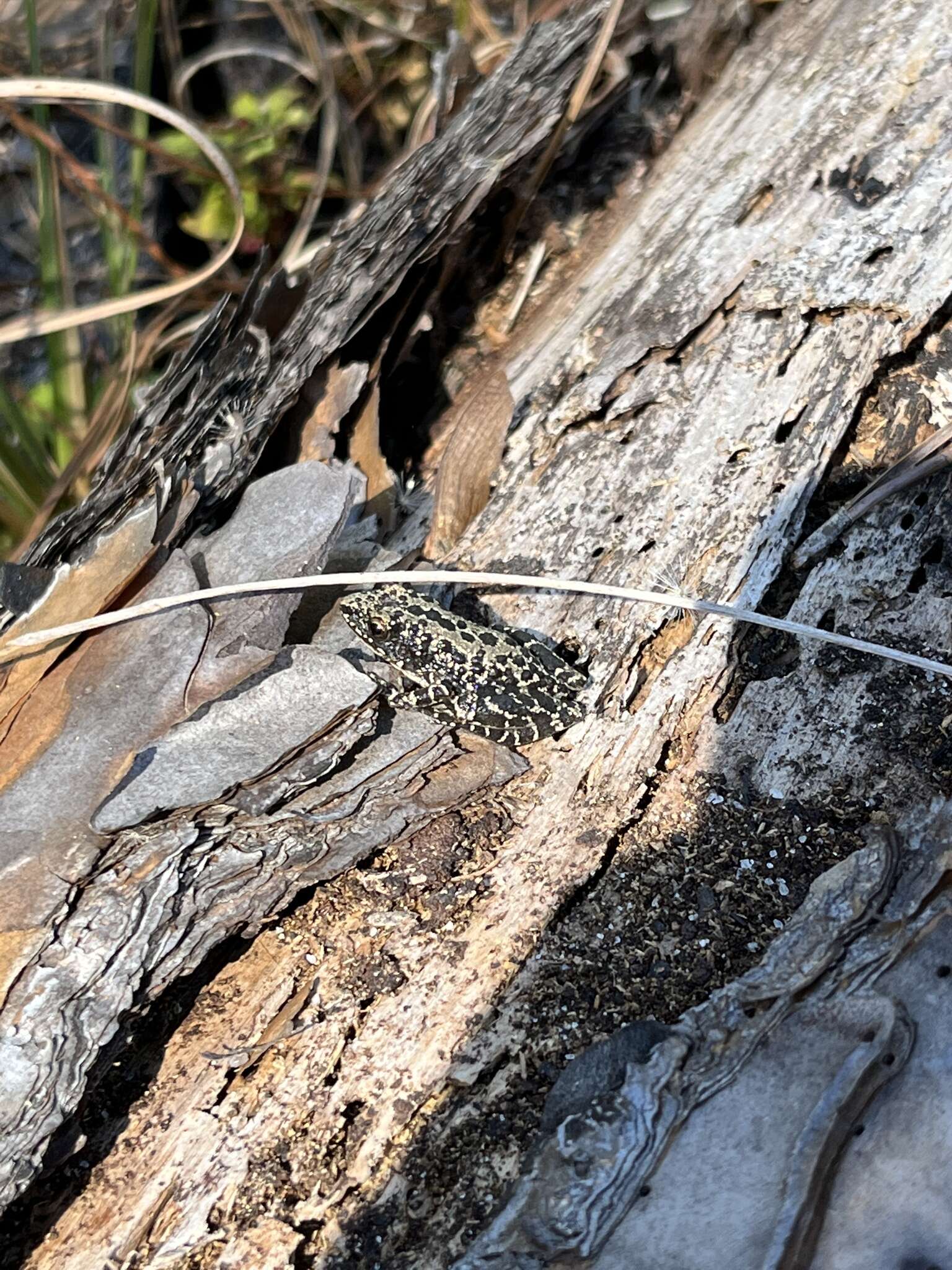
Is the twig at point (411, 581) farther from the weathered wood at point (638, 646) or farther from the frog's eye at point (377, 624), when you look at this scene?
the frog's eye at point (377, 624)

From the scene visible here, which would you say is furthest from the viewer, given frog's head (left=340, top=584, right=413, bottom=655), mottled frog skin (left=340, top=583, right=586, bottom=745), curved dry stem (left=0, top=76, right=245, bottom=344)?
curved dry stem (left=0, top=76, right=245, bottom=344)

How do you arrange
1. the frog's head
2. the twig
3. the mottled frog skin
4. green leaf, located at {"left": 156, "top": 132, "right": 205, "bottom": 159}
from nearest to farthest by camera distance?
the twig, the mottled frog skin, the frog's head, green leaf, located at {"left": 156, "top": 132, "right": 205, "bottom": 159}

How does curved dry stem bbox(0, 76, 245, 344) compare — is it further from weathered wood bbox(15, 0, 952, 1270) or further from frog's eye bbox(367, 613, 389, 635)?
frog's eye bbox(367, 613, 389, 635)

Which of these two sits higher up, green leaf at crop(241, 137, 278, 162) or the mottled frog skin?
green leaf at crop(241, 137, 278, 162)

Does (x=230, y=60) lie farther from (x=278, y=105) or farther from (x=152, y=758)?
(x=152, y=758)

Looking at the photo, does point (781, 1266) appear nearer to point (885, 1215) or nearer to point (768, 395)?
point (885, 1215)

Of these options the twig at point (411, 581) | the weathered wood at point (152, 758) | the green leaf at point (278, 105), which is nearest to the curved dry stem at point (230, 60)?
the green leaf at point (278, 105)

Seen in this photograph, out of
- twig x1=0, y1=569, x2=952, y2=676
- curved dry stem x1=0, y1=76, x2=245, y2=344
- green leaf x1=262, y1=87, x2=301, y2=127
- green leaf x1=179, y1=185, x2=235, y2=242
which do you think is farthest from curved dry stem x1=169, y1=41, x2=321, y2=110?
twig x1=0, y1=569, x2=952, y2=676
